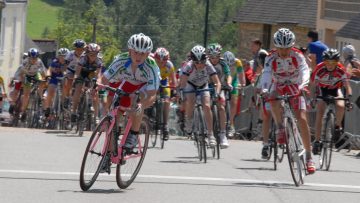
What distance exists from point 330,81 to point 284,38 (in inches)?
110

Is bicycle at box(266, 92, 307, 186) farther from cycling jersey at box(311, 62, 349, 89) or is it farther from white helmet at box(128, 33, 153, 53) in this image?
cycling jersey at box(311, 62, 349, 89)

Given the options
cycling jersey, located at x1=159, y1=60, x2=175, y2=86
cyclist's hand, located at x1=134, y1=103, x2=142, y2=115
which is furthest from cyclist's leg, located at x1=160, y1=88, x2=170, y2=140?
cyclist's hand, located at x1=134, y1=103, x2=142, y2=115

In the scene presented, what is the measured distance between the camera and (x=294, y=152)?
49.8 feet

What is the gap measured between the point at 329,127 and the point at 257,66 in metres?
6.87

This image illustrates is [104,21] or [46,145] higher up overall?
[104,21]

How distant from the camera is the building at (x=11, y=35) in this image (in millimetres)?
68688

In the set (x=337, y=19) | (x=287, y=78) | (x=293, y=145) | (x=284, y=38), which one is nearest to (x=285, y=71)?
(x=287, y=78)

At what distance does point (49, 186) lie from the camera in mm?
13883

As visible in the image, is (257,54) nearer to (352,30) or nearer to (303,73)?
(303,73)

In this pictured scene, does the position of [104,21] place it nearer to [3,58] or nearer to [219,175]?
[3,58]

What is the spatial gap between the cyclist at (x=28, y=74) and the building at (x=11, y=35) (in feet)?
129

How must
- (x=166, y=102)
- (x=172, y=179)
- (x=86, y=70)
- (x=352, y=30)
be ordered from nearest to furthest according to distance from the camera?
(x=172, y=179) → (x=166, y=102) → (x=86, y=70) → (x=352, y=30)

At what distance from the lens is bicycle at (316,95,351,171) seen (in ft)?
59.2

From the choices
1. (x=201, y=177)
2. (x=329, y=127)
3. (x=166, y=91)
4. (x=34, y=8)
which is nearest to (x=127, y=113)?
(x=201, y=177)
